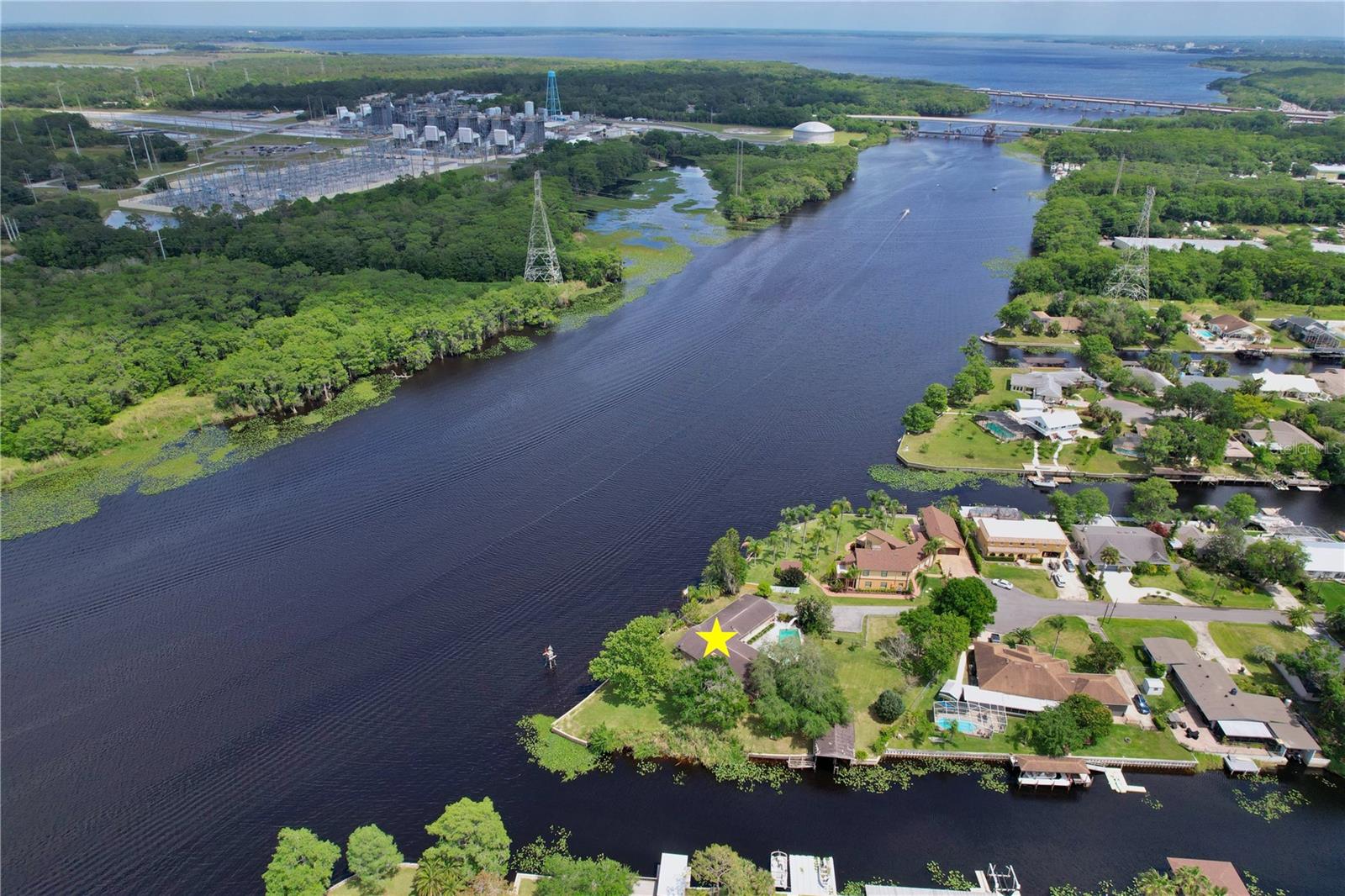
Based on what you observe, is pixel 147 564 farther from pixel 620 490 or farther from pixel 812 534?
pixel 812 534

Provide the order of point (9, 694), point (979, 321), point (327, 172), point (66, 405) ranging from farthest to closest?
point (327, 172)
point (979, 321)
point (66, 405)
point (9, 694)

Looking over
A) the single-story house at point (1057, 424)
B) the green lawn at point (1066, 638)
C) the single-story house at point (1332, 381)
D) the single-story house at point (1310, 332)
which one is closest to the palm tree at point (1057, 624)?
the green lawn at point (1066, 638)

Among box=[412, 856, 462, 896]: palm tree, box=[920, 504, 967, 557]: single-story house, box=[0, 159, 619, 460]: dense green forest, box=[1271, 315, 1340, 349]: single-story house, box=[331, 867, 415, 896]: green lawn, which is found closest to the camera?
box=[412, 856, 462, 896]: palm tree

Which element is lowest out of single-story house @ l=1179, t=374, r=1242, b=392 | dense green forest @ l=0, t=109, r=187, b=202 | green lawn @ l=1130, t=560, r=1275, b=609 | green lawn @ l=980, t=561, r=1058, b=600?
green lawn @ l=980, t=561, r=1058, b=600

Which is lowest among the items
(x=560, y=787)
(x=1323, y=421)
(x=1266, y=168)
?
(x=560, y=787)

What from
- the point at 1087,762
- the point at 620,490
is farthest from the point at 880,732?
the point at 620,490

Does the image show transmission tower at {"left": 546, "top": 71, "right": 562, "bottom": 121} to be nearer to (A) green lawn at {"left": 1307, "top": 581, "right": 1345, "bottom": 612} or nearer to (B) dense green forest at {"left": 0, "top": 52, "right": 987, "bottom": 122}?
(B) dense green forest at {"left": 0, "top": 52, "right": 987, "bottom": 122}

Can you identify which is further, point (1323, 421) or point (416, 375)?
point (416, 375)

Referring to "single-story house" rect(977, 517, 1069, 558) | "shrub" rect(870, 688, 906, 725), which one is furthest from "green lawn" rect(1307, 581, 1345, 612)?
"shrub" rect(870, 688, 906, 725)
